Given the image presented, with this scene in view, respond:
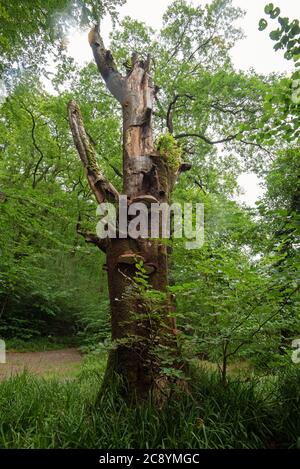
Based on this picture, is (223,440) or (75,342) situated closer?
(223,440)

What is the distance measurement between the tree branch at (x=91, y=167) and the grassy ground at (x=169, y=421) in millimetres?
2195

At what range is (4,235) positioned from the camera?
21.7 ft

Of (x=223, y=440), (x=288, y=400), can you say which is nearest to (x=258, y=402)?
(x=288, y=400)

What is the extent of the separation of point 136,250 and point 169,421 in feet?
5.33

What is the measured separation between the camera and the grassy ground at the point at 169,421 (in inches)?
91.7

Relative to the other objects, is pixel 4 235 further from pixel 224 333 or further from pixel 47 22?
pixel 224 333

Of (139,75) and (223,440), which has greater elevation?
(139,75)

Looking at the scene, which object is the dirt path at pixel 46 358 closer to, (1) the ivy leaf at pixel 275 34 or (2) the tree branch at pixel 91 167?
(2) the tree branch at pixel 91 167

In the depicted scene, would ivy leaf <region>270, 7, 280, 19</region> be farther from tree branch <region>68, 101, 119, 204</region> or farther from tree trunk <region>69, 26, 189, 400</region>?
tree branch <region>68, 101, 119, 204</region>

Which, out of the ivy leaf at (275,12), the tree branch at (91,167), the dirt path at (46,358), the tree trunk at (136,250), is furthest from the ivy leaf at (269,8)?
the dirt path at (46,358)

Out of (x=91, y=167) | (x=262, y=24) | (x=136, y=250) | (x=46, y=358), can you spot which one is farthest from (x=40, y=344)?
(x=262, y=24)

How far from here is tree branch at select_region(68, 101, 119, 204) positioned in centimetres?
373

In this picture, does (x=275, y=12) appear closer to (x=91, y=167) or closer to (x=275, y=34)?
(x=275, y=34)

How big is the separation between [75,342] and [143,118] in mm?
9839
